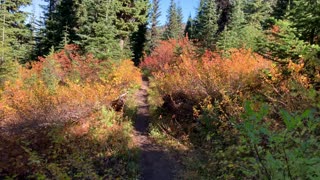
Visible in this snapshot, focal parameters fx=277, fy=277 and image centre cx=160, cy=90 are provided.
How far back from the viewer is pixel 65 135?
9.88m

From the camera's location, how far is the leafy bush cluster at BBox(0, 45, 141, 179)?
27.2ft

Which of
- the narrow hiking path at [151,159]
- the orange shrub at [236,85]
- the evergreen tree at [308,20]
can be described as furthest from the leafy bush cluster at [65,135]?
the evergreen tree at [308,20]

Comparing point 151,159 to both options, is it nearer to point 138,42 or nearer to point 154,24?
point 138,42

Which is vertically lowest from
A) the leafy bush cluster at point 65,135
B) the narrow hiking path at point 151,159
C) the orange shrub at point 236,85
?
the narrow hiking path at point 151,159

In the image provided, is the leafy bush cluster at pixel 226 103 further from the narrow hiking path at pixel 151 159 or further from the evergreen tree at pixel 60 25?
the evergreen tree at pixel 60 25

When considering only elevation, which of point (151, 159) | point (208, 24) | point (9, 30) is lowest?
point (151, 159)

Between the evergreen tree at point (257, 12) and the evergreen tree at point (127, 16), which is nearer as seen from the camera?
the evergreen tree at point (127, 16)

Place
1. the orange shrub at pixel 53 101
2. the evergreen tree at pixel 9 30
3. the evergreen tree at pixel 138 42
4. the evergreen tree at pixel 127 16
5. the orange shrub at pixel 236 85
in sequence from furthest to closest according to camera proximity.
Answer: the evergreen tree at pixel 138 42 → the evergreen tree at pixel 127 16 → the evergreen tree at pixel 9 30 → the orange shrub at pixel 53 101 → the orange shrub at pixel 236 85

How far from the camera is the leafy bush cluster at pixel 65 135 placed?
829 centimetres

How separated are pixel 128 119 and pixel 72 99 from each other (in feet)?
9.35

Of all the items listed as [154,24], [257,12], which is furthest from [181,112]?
[154,24]

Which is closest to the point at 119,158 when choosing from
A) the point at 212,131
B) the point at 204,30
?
the point at 212,131

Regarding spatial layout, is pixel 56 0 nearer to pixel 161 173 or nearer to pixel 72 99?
pixel 72 99

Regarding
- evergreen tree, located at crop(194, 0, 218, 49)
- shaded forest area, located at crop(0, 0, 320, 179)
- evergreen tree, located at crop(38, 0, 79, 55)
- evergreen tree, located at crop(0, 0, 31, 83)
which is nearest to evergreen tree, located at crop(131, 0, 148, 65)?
evergreen tree, located at crop(38, 0, 79, 55)
